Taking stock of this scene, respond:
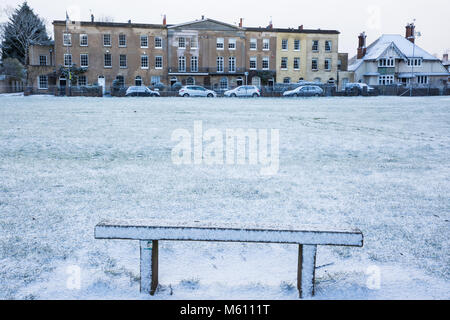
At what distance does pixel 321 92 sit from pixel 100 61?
26.6m

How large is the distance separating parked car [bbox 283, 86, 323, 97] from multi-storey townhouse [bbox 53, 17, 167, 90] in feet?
63.1

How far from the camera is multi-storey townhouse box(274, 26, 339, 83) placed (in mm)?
55688

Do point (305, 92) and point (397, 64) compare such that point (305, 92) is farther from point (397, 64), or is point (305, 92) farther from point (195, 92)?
point (397, 64)

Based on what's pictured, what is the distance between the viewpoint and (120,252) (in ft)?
10.7

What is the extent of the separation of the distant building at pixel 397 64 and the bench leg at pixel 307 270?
199 feet

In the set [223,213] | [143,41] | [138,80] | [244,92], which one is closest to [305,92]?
[244,92]

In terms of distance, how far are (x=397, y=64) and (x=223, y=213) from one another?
6181 centimetres

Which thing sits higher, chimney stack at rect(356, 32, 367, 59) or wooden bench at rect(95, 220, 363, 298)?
chimney stack at rect(356, 32, 367, 59)

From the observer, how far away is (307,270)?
8.23 feet

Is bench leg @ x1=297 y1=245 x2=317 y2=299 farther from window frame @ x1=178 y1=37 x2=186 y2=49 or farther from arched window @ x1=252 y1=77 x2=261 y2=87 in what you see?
arched window @ x1=252 y1=77 x2=261 y2=87

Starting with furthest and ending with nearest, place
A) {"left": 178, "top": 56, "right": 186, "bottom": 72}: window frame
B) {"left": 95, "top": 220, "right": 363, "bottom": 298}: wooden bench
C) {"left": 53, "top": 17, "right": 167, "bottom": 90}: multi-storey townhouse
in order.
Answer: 1. {"left": 178, "top": 56, "right": 186, "bottom": 72}: window frame
2. {"left": 53, "top": 17, "right": 167, "bottom": 90}: multi-storey townhouse
3. {"left": 95, "top": 220, "right": 363, "bottom": 298}: wooden bench

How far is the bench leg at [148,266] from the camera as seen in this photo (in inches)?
99.7

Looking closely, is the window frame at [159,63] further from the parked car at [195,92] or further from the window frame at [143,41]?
the parked car at [195,92]

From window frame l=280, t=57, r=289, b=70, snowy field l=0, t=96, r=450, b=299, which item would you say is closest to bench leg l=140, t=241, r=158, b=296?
snowy field l=0, t=96, r=450, b=299
